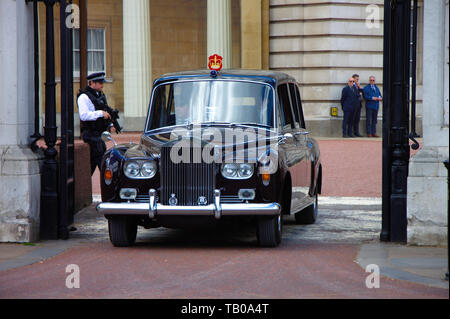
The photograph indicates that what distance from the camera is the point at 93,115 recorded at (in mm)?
13266

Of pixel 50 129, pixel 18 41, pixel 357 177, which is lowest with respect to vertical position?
pixel 357 177

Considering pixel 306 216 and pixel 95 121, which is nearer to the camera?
pixel 306 216

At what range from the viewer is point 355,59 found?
102 feet

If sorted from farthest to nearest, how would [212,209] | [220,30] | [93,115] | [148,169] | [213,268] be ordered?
1. [220,30]
2. [93,115]
3. [148,169]
4. [212,209]
5. [213,268]

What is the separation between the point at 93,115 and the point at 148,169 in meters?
3.71

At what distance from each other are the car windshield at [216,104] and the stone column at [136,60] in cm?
2018

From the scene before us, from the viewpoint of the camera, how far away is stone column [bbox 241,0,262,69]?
3102 cm

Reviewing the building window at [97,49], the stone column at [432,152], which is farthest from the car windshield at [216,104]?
the building window at [97,49]

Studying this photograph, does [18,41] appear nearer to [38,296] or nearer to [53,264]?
[53,264]

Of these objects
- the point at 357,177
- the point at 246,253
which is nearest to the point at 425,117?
the point at 246,253

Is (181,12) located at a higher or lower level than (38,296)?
higher

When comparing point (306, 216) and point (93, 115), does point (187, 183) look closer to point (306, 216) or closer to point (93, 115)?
point (306, 216)

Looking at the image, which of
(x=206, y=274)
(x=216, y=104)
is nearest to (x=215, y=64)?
(x=216, y=104)

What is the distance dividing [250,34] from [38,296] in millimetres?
24417
